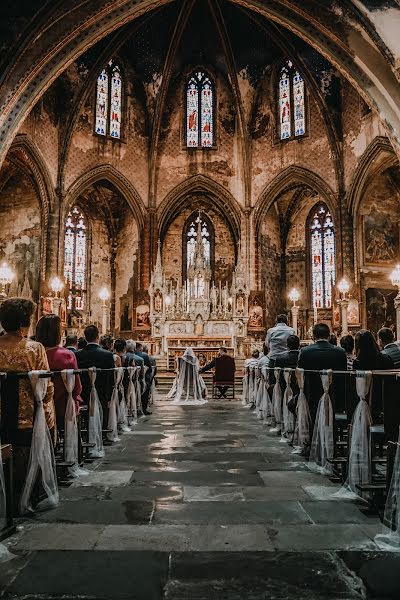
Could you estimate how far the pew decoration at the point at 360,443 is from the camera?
4.84 metres

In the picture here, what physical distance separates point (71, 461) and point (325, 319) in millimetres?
21338

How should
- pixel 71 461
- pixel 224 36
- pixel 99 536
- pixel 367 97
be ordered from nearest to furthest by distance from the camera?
pixel 99 536 < pixel 71 461 < pixel 367 97 < pixel 224 36

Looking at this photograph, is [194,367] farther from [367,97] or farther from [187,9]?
[187,9]

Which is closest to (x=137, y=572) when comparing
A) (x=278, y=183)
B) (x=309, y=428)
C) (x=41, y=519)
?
(x=41, y=519)

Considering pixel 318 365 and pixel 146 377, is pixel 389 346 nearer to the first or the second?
pixel 318 365

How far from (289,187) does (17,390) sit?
22483mm

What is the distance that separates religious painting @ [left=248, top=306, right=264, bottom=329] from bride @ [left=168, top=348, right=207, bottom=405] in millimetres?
9208

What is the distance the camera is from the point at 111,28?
18.5 meters

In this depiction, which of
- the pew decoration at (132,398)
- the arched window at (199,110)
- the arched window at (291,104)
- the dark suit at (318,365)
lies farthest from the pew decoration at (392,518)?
the arched window at (199,110)

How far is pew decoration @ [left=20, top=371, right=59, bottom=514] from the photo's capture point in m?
4.37

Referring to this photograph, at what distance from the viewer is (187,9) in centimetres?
2302

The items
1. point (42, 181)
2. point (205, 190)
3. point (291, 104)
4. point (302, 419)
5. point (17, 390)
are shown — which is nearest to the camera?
point (17, 390)

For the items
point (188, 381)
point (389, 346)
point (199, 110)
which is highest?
point (199, 110)

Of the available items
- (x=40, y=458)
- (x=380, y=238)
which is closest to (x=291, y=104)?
(x=380, y=238)
